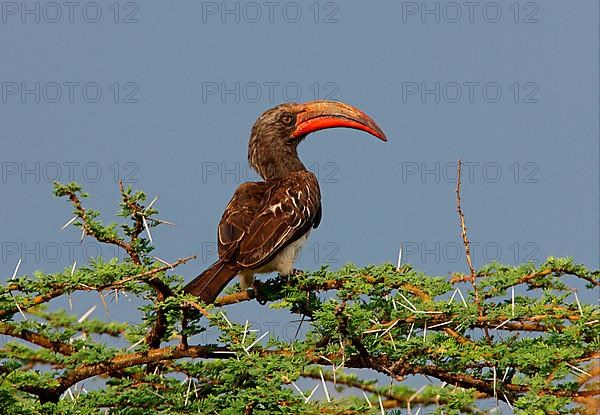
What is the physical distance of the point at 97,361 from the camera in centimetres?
547

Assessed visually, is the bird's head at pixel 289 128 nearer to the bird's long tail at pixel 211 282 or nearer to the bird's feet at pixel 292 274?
the bird's feet at pixel 292 274

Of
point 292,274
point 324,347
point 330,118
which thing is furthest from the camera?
point 330,118

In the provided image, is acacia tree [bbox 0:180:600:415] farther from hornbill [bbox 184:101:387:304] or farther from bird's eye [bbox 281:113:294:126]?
bird's eye [bbox 281:113:294:126]

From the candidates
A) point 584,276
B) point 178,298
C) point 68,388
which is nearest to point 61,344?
point 68,388

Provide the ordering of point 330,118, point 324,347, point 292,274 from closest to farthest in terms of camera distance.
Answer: point 324,347, point 292,274, point 330,118

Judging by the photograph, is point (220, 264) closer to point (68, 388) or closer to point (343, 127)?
point (68, 388)

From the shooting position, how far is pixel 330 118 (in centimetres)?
888

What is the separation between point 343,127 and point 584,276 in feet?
10.9

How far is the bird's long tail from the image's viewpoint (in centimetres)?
635

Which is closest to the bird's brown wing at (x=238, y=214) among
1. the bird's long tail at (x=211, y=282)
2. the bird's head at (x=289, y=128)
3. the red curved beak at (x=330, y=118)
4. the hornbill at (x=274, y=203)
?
the hornbill at (x=274, y=203)

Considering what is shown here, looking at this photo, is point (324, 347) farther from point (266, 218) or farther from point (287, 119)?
point (287, 119)

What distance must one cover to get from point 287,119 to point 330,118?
360 mm

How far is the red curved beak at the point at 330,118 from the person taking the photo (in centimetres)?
871

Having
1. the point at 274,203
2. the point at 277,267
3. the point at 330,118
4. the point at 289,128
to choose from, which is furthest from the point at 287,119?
the point at 277,267
